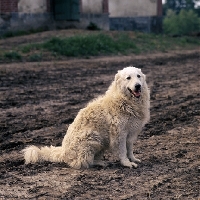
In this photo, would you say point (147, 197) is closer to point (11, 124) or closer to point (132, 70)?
point (132, 70)

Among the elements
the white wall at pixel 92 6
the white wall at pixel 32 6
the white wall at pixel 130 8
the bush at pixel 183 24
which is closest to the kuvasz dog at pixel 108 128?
the white wall at pixel 32 6

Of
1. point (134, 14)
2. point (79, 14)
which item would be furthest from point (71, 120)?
point (134, 14)

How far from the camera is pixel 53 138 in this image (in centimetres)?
872

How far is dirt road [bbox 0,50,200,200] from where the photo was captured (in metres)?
6.04

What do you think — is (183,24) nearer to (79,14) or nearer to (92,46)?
(79,14)

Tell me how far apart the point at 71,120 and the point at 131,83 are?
338 centimetres

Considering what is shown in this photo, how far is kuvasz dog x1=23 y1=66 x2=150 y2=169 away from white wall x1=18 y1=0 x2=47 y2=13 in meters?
19.2

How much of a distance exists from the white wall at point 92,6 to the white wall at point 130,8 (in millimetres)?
3800

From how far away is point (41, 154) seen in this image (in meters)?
7.11

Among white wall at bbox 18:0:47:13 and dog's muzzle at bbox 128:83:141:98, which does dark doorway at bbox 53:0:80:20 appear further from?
dog's muzzle at bbox 128:83:141:98

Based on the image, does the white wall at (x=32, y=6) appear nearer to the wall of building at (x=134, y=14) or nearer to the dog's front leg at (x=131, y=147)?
the wall of building at (x=134, y=14)

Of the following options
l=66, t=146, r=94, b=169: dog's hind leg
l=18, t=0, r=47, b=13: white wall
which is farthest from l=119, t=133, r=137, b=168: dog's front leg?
l=18, t=0, r=47, b=13: white wall

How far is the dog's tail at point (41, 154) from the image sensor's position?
7.02m

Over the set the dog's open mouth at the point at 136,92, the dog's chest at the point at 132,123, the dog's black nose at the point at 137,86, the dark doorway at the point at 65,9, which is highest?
the dark doorway at the point at 65,9
